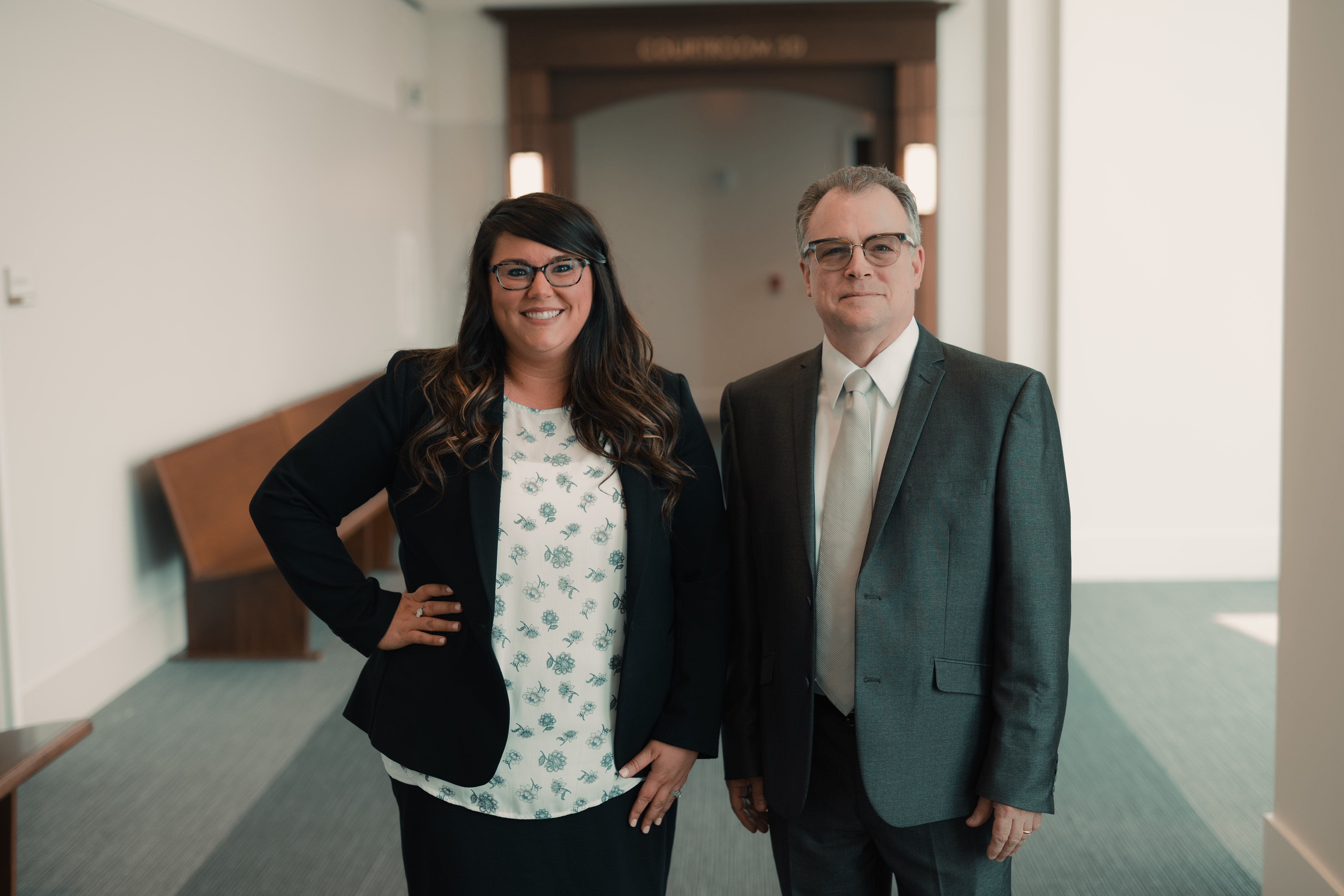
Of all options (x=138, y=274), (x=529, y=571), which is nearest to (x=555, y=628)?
(x=529, y=571)

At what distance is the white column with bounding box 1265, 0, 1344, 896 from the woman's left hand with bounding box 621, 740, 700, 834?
1538 millimetres

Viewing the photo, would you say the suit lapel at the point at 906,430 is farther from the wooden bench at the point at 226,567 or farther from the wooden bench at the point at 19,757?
the wooden bench at the point at 226,567

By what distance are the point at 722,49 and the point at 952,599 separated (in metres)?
6.39

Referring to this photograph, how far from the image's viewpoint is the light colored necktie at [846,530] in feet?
5.37

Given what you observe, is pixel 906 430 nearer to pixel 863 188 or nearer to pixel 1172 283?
pixel 863 188

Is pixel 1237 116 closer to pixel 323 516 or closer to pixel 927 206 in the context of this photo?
pixel 927 206

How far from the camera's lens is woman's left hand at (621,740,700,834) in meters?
1.68

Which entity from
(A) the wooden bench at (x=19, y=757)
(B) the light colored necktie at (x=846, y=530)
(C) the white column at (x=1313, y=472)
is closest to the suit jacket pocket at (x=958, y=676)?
(B) the light colored necktie at (x=846, y=530)

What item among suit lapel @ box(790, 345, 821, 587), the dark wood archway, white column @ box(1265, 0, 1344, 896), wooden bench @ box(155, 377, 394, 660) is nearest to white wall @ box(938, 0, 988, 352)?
the dark wood archway

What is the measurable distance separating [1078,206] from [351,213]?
14.7 ft

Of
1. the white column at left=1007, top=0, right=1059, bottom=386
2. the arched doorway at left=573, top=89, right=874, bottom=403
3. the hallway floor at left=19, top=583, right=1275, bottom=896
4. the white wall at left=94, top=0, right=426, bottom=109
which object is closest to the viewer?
the hallway floor at left=19, top=583, right=1275, bottom=896

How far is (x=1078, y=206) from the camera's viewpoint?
19.9ft

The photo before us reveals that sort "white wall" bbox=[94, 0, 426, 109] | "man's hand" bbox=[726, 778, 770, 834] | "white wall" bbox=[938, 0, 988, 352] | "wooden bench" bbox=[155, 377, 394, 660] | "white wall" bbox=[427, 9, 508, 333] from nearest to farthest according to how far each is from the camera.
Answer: "man's hand" bbox=[726, 778, 770, 834]
"wooden bench" bbox=[155, 377, 394, 660]
"white wall" bbox=[94, 0, 426, 109]
"white wall" bbox=[938, 0, 988, 352]
"white wall" bbox=[427, 9, 508, 333]

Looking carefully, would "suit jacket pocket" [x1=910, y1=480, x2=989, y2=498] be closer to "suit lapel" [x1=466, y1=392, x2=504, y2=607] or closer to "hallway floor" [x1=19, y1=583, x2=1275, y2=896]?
"suit lapel" [x1=466, y1=392, x2=504, y2=607]
